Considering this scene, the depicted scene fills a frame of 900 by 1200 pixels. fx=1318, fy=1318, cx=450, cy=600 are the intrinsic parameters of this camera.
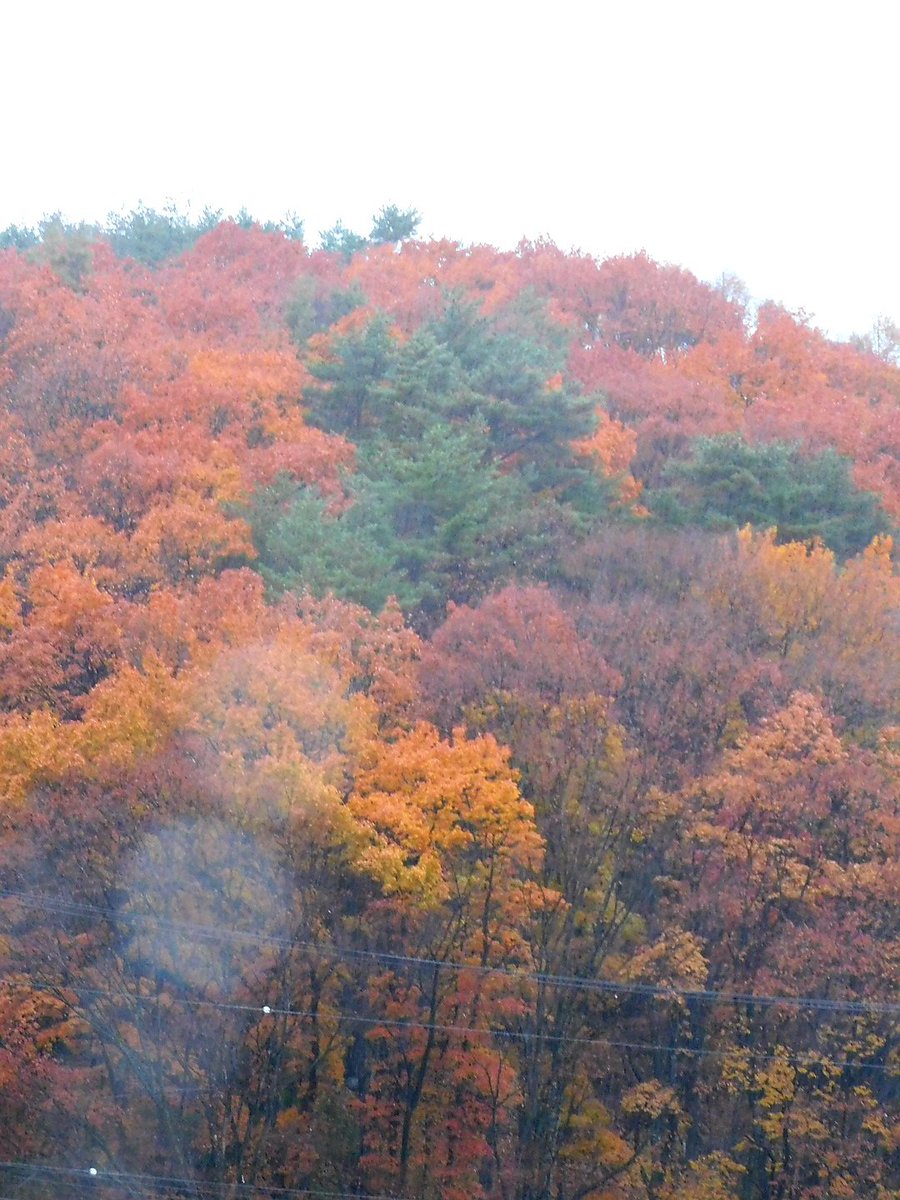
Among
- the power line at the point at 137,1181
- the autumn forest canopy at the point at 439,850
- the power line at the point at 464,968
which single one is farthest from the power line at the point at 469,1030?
the power line at the point at 137,1181

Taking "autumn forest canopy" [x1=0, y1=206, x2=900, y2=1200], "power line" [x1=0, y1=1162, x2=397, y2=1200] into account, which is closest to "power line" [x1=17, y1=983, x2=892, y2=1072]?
"autumn forest canopy" [x1=0, y1=206, x2=900, y2=1200]

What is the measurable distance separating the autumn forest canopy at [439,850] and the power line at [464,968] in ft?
0.25

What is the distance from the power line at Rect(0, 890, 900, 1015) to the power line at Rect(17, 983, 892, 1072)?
2.56 feet

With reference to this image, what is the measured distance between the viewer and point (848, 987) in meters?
20.3

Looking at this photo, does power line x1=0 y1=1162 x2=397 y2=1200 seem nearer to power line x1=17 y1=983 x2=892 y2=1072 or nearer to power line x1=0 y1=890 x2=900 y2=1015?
power line x1=17 y1=983 x2=892 y2=1072

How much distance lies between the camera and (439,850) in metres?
21.3

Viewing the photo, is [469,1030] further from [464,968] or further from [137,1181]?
[137,1181]

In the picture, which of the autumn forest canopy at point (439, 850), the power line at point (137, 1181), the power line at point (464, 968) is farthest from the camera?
the autumn forest canopy at point (439, 850)

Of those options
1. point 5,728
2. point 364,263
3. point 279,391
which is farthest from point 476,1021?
point 364,263

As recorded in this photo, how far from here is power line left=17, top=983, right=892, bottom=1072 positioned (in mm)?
19188

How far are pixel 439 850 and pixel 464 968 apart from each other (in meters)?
1.88

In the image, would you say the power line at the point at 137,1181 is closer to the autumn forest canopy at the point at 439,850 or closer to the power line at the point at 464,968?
Result: the autumn forest canopy at the point at 439,850

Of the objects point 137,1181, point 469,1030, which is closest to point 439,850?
point 469,1030

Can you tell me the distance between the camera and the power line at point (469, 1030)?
755 inches
